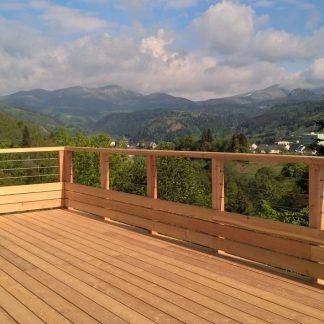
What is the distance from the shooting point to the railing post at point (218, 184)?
4.43 metres

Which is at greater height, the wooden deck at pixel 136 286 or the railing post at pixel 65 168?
the railing post at pixel 65 168

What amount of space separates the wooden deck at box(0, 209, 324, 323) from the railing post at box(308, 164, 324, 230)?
1.69 feet

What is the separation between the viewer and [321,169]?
3545 millimetres

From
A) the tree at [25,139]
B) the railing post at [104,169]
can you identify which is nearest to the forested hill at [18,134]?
the tree at [25,139]

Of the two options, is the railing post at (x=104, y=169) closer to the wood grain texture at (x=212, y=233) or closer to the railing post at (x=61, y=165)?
the wood grain texture at (x=212, y=233)

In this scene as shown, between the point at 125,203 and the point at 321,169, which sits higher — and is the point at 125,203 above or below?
below

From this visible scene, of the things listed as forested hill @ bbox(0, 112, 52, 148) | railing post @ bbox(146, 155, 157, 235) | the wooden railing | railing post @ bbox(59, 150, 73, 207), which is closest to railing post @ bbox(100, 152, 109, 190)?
the wooden railing

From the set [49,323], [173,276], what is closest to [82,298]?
[49,323]

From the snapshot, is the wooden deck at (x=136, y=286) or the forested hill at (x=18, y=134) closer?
the wooden deck at (x=136, y=286)

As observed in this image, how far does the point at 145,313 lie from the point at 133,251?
163 centimetres

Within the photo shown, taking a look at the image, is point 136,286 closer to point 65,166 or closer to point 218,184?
point 218,184

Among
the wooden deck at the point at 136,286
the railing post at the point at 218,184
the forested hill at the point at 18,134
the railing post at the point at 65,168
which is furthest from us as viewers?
the forested hill at the point at 18,134

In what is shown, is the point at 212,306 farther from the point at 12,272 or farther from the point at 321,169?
the point at 12,272

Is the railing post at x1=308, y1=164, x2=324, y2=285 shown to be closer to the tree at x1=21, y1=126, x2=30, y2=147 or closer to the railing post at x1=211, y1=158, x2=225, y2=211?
the railing post at x1=211, y1=158, x2=225, y2=211
